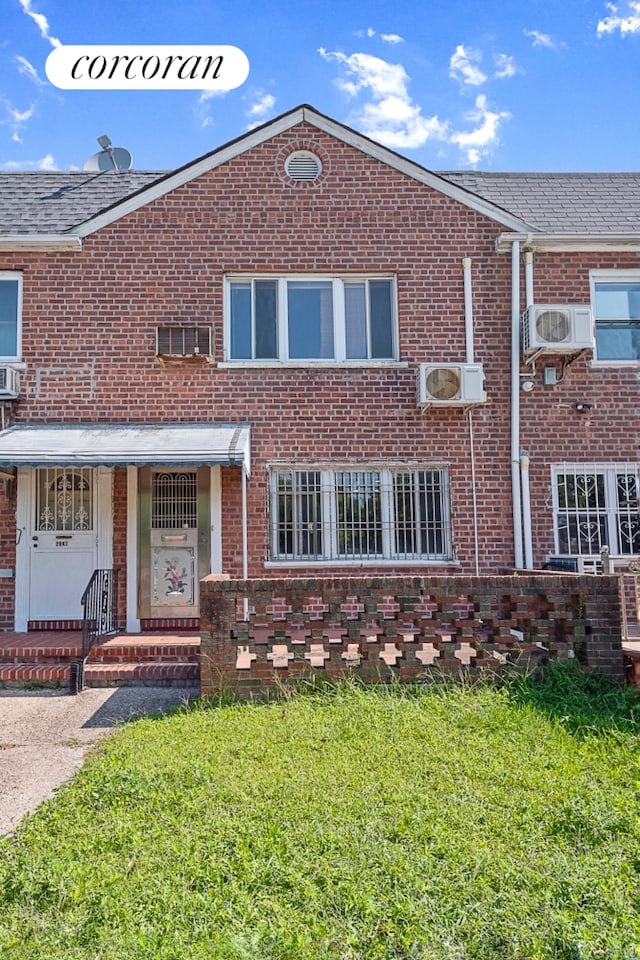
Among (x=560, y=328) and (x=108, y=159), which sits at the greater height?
(x=108, y=159)

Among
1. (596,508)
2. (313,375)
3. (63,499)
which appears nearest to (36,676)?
(63,499)

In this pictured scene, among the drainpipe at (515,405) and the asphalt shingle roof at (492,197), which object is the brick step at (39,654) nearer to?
the drainpipe at (515,405)

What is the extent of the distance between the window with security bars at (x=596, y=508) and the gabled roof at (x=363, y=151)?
153 inches

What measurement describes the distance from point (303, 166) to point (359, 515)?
19.6 ft

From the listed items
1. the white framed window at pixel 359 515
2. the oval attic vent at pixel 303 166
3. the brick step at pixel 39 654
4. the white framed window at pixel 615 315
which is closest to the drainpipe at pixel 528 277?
the white framed window at pixel 615 315

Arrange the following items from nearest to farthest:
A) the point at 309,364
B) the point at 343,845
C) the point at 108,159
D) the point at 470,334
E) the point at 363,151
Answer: the point at 343,845 < the point at 309,364 < the point at 470,334 < the point at 363,151 < the point at 108,159

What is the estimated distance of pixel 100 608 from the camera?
31.6 ft

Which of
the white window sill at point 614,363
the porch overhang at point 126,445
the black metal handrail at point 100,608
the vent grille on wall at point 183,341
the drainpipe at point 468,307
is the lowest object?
the black metal handrail at point 100,608

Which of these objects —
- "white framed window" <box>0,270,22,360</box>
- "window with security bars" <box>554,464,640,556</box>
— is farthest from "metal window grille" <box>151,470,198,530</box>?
"window with security bars" <box>554,464,640,556</box>

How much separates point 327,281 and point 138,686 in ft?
22.9

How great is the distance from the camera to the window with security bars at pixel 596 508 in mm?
10516

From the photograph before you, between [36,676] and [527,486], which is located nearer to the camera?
[36,676]

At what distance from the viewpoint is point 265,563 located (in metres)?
10.2

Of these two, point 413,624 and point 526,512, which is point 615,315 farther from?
point 413,624
